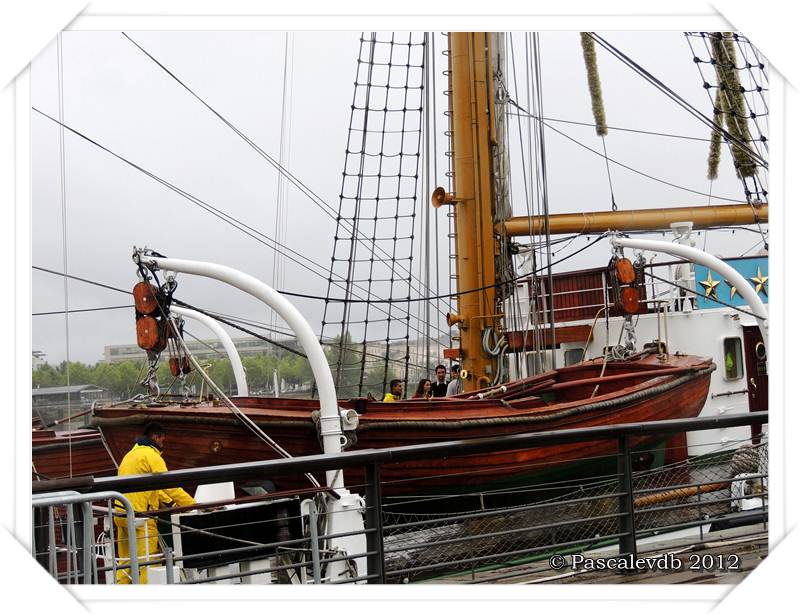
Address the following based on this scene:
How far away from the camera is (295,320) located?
15.8 feet

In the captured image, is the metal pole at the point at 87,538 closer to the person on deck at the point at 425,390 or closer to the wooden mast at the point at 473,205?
the person on deck at the point at 425,390

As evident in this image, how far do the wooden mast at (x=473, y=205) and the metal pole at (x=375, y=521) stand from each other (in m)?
5.57

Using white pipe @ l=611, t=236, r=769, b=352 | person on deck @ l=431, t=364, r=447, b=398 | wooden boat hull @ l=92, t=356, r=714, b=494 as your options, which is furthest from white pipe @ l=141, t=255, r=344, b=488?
person on deck @ l=431, t=364, r=447, b=398

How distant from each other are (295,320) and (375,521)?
1.97 metres

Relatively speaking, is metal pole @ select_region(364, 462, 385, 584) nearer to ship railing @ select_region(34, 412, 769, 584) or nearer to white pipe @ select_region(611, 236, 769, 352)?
ship railing @ select_region(34, 412, 769, 584)

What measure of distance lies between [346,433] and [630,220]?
6603 millimetres

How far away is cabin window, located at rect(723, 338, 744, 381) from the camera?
10000mm

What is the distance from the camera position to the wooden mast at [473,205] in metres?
8.72

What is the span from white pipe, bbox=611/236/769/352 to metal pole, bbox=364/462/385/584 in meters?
4.39

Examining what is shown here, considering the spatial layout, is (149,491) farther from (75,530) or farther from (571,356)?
(571,356)

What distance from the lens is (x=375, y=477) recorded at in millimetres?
3021
